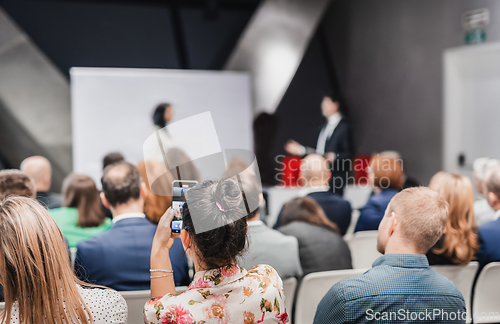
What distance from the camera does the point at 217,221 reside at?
109 centimetres

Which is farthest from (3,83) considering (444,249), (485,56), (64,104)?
(485,56)

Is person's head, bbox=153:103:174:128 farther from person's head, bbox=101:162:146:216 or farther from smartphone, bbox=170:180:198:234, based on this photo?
smartphone, bbox=170:180:198:234

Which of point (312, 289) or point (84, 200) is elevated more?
point (84, 200)

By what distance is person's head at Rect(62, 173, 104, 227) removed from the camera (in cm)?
239

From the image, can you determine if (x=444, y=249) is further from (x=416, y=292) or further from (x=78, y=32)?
(x=78, y=32)

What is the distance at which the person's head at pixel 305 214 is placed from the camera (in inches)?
89.5

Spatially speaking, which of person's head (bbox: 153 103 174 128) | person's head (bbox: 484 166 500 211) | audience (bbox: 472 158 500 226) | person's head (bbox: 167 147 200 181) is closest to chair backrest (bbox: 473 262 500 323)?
person's head (bbox: 484 166 500 211)

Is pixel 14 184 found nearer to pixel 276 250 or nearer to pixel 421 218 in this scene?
pixel 276 250

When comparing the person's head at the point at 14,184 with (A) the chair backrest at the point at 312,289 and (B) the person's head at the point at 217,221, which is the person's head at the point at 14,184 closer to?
(B) the person's head at the point at 217,221

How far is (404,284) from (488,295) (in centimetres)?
106

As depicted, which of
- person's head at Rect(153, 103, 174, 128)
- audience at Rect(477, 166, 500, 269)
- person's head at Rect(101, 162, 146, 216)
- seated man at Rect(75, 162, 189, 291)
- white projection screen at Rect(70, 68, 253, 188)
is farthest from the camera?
white projection screen at Rect(70, 68, 253, 188)

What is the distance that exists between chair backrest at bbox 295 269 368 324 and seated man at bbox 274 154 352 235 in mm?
1158

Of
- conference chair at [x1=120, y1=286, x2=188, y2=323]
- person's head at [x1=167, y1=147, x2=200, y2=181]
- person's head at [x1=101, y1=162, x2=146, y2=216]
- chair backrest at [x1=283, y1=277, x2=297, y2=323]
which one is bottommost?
chair backrest at [x1=283, y1=277, x2=297, y2=323]

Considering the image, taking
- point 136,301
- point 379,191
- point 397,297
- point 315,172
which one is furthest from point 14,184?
point 379,191
